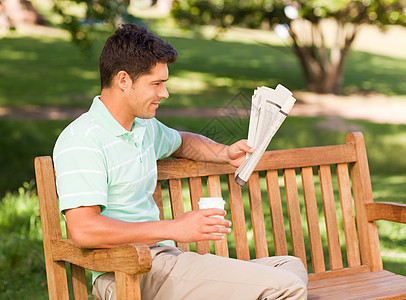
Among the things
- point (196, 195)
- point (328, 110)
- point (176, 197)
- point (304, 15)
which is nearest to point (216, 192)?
point (196, 195)

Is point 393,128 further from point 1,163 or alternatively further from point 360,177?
point 360,177

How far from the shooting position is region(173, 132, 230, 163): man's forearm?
3395mm

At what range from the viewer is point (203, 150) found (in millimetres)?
3432

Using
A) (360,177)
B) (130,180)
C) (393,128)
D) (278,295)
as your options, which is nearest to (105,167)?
(130,180)

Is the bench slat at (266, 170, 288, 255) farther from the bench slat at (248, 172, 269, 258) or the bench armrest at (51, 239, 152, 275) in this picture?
the bench armrest at (51, 239, 152, 275)

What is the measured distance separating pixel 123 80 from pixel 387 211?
69.6 inches

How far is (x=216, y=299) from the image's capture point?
2.73 metres

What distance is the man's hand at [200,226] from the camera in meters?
2.52

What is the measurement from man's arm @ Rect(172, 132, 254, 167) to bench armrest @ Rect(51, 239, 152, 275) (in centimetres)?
87

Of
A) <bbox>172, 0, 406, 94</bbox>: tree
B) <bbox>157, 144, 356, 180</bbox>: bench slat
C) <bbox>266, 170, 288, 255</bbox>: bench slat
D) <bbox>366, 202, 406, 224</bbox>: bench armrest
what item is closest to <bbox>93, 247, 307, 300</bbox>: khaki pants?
<bbox>157, 144, 356, 180</bbox>: bench slat

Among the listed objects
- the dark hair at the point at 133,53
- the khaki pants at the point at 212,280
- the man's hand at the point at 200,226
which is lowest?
the khaki pants at the point at 212,280

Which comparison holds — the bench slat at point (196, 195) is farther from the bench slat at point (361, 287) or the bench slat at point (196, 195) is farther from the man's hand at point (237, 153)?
the bench slat at point (361, 287)

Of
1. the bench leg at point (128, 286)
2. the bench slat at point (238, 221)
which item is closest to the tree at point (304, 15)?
the bench slat at point (238, 221)

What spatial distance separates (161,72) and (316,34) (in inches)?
632
